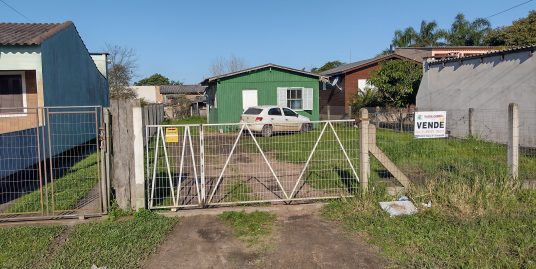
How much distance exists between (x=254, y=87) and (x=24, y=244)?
18.1m

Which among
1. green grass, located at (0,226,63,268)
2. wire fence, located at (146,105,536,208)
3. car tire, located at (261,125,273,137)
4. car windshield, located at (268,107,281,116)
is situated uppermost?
car windshield, located at (268,107,281,116)

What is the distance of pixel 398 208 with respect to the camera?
6.32 m

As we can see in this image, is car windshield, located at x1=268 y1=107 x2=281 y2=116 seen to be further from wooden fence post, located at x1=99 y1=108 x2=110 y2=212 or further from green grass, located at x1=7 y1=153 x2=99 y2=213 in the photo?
wooden fence post, located at x1=99 y1=108 x2=110 y2=212

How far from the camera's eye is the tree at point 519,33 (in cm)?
3688

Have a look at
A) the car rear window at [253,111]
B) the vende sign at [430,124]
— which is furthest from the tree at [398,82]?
the vende sign at [430,124]

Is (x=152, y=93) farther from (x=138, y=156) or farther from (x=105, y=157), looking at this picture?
(x=138, y=156)

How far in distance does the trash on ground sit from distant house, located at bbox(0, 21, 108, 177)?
24.7 ft

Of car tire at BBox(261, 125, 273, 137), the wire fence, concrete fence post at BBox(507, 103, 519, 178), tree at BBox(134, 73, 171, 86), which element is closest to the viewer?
the wire fence

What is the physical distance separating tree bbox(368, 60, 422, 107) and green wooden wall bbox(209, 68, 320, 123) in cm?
425

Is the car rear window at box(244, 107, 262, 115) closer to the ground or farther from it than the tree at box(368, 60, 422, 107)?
closer to the ground

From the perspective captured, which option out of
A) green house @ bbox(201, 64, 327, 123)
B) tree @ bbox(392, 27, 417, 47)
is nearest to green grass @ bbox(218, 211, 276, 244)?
green house @ bbox(201, 64, 327, 123)

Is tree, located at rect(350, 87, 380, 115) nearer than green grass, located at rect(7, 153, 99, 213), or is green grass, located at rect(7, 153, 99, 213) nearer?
green grass, located at rect(7, 153, 99, 213)

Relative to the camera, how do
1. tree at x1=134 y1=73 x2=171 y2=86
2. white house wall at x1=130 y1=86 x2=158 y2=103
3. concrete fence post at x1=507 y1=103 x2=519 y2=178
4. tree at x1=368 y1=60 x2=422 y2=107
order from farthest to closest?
1. tree at x1=134 y1=73 x2=171 y2=86
2. white house wall at x1=130 y1=86 x2=158 y2=103
3. tree at x1=368 y1=60 x2=422 y2=107
4. concrete fence post at x1=507 y1=103 x2=519 y2=178

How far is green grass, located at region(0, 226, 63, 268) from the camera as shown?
473 centimetres
